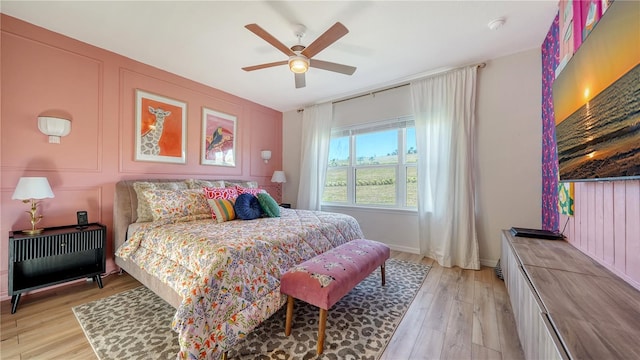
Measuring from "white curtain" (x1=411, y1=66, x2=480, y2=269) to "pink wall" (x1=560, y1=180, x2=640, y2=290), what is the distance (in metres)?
1.20

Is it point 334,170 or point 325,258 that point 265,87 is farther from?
point 325,258

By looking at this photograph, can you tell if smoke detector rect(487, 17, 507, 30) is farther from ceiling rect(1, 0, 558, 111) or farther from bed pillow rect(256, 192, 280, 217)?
bed pillow rect(256, 192, 280, 217)

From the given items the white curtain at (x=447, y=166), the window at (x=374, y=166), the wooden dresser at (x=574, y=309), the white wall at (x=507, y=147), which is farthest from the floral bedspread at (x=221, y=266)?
the white wall at (x=507, y=147)

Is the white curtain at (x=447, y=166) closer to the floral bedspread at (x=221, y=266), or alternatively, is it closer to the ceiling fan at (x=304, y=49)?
the ceiling fan at (x=304, y=49)

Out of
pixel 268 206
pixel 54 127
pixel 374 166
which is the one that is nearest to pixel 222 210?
pixel 268 206

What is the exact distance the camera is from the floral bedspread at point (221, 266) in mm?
1328

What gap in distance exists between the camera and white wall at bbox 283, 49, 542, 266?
102 inches

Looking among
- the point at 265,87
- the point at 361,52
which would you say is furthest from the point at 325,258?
the point at 265,87

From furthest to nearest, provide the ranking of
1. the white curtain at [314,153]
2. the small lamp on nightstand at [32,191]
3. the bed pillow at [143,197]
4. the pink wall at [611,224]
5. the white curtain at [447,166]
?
the white curtain at [314,153] → the white curtain at [447,166] → the bed pillow at [143,197] → the small lamp on nightstand at [32,191] → the pink wall at [611,224]

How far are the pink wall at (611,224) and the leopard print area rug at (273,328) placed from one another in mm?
1301

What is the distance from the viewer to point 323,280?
5.04 ft

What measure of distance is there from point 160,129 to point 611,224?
4.26m

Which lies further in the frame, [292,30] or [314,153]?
[314,153]

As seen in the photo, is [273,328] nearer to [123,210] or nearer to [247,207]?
[247,207]
